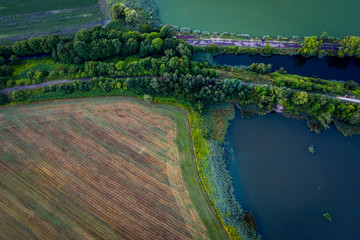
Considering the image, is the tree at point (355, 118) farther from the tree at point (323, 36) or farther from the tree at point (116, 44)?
the tree at point (116, 44)

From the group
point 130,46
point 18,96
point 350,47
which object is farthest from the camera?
point 350,47

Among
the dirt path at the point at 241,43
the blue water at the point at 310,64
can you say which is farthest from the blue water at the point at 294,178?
the dirt path at the point at 241,43

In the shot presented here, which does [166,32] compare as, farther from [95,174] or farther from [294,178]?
[294,178]

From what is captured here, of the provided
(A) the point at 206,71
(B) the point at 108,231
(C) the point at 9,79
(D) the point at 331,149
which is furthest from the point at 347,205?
(C) the point at 9,79

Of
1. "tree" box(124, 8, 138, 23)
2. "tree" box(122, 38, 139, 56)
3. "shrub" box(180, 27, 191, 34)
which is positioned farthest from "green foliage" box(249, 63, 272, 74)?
"tree" box(124, 8, 138, 23)

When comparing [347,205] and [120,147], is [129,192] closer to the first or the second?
[120,147]

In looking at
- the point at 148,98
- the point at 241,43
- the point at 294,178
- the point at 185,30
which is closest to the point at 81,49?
the point at 148,98
